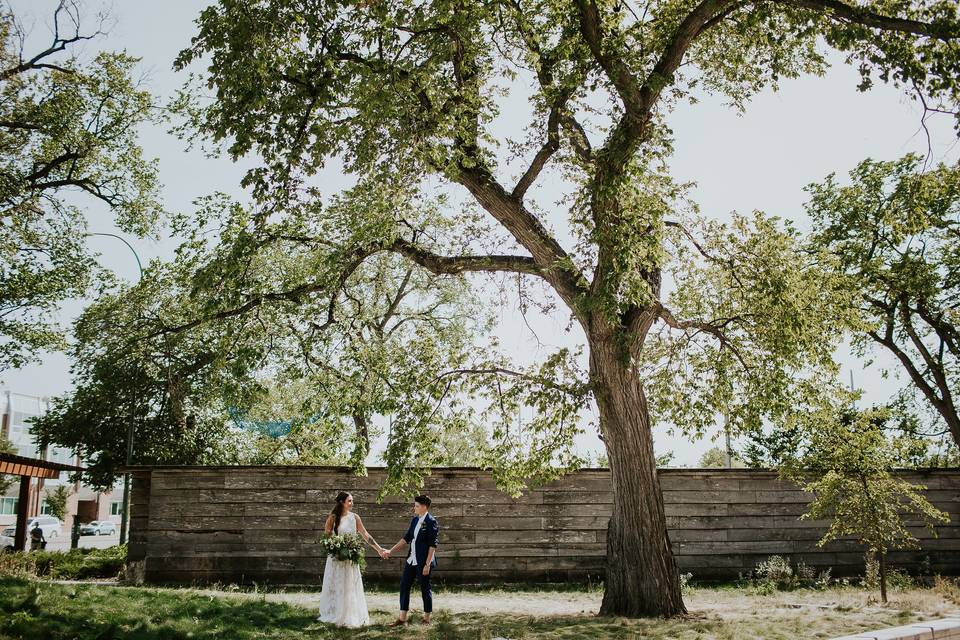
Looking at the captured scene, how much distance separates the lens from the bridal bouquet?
11758 millimetres

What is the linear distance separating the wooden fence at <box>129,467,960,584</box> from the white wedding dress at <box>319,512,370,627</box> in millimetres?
5062

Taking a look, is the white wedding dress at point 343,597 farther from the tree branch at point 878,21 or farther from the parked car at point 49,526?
the parked car at point 49,526

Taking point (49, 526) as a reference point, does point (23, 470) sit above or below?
above

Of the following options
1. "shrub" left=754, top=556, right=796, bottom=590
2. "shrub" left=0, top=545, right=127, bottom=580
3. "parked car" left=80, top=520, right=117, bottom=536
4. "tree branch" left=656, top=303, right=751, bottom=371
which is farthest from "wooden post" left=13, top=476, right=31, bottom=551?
"parked car" left=80, top=520, right=117, bottom=536

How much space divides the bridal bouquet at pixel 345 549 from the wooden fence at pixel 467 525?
15.6ft

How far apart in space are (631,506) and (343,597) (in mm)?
4609

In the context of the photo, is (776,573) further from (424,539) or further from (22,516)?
(22,516)

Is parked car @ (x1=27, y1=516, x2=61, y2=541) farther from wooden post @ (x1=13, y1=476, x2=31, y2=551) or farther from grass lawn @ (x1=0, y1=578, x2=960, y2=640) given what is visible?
grass lawn @ (x1=0, y1=578, x2=960, y2=640)

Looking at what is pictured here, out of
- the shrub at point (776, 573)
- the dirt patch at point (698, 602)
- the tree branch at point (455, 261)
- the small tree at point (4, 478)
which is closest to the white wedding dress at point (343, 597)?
the dirt patch at point (698, 602)

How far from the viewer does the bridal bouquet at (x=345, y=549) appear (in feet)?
38.6

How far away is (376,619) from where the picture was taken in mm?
11914

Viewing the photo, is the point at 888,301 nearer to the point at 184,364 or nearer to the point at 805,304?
the point at 805,304

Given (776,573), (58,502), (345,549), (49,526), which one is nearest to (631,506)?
(345,549)

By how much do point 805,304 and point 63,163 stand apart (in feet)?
70.3
